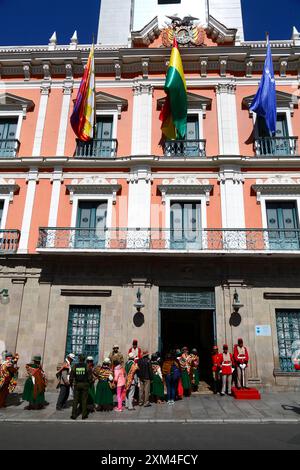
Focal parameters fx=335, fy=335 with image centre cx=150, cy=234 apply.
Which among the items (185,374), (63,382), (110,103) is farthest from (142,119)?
(63,382)

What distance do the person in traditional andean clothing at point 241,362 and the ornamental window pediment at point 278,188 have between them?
581cm

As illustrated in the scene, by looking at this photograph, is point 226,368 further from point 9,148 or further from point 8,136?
point 8,136

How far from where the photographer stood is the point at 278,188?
13500mm

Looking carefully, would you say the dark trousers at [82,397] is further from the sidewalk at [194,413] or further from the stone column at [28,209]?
the stone column at [28,209]

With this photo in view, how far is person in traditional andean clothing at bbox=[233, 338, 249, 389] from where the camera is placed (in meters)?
10.9

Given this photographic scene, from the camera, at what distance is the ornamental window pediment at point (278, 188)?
44.0ft

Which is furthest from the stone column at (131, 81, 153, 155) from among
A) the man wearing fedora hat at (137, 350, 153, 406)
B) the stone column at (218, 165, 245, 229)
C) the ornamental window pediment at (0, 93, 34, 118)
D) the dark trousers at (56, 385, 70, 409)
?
the dark trousers at (56, 385, 70, 409)

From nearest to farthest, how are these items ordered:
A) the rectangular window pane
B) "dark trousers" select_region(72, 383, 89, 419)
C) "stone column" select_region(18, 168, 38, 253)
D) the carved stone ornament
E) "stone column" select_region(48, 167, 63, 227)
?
"dark trousers" select_region(72, 383, 89, 419), the rectangular window pane, "stone column" select_region(18, 168, 38, 253), "stone column" select_region(48, 167, 63, 227), the carved stone ornament

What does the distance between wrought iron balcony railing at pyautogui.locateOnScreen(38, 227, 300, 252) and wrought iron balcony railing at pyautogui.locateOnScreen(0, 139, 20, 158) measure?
4.11 meters

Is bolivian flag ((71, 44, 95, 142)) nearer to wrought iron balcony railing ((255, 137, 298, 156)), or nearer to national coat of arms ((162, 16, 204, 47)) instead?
national coat of arms ((162, 16, 204, 47))

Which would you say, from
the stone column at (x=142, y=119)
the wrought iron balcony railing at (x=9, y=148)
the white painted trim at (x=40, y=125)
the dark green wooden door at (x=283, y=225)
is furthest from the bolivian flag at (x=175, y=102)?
the wrought iron balcony railing at (x=9, y=148)

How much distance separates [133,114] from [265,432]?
12834 mm

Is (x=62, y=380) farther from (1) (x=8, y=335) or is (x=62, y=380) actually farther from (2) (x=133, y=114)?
(2) (x=133, y=114)

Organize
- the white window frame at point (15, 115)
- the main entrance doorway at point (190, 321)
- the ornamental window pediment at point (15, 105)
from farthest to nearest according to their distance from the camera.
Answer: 1. the ornamental window pediment at point (15, 105)
2. the white window frame at point (15, 115)
3. the main entrance doorway at point (190, 321)
